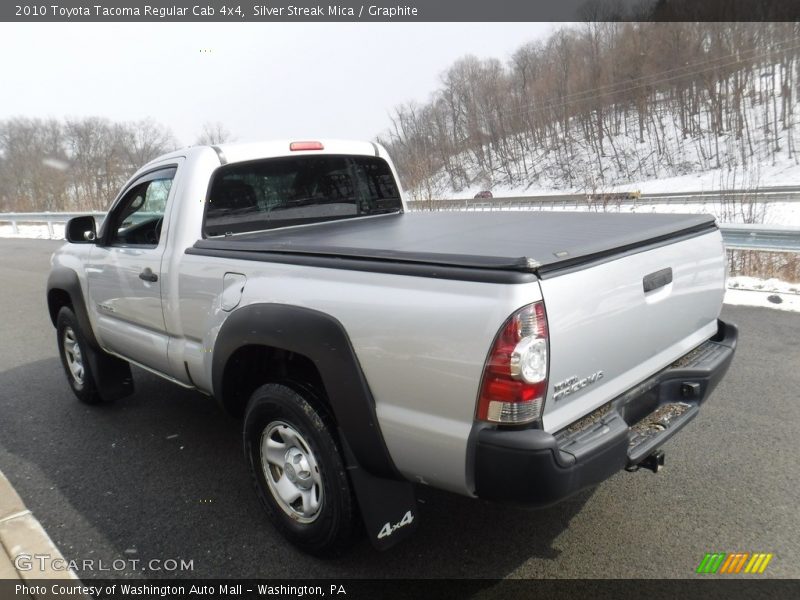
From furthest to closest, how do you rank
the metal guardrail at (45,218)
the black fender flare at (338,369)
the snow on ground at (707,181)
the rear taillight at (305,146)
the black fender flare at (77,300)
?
the snow on ground at (707,181) < the metal guardrail at (45,218) < the black fender flare at (77,300) < the rear taillight at (305,146) < the black fender flare at (338,369)

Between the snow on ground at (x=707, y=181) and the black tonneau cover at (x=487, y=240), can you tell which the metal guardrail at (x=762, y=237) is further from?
the snow on ground at (x=707, y=181)

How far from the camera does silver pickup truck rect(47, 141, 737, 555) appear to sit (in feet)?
6.21

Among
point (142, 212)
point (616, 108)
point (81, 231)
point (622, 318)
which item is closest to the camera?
point (622, 318)

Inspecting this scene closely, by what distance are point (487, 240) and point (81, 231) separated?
10.5ft

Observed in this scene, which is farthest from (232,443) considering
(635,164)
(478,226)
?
(635,164)

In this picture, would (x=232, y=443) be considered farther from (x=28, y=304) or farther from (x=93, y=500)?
(x=28, y=304)

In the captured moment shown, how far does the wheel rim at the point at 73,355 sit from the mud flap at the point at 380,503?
3303 millimetres

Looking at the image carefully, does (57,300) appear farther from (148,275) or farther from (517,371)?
(517,371)

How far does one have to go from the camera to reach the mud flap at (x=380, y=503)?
2.31m

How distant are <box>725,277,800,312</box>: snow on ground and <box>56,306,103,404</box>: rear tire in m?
6.74

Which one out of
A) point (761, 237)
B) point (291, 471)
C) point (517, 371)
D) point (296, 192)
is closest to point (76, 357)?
point (296, 192)

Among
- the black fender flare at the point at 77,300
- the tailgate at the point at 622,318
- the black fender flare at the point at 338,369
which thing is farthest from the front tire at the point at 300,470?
the black fender flare at the point at 77,300

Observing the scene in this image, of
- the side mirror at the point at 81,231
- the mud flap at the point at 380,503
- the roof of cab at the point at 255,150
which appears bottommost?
the mud flap at the point at 380,503

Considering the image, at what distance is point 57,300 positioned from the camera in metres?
4.82
